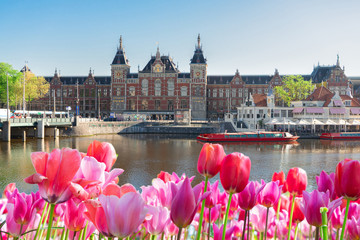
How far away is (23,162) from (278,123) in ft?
104

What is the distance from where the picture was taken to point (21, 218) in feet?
5.21

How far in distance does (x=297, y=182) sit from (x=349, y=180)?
55 cm

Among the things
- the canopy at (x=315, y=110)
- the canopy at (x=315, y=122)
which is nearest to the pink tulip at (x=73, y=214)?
the canopy at (x=315, y=122)

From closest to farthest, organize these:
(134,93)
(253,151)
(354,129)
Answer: (253,151) < (354,129) < (134,93)

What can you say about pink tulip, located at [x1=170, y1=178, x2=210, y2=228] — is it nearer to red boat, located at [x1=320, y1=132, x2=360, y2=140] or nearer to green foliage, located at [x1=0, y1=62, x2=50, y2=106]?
red boat, located at [x1=320, y1=132, x2=360, y2=140]

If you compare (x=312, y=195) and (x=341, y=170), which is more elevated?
(x=341, y=170)

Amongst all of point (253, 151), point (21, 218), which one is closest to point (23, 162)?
point (253, 151)

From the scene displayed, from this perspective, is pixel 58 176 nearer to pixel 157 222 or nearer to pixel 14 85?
pixel 157 222

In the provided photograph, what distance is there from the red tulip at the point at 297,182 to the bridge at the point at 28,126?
35648mm

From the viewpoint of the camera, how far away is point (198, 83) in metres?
64.8

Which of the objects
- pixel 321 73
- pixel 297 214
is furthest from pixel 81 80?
pixel 297 214

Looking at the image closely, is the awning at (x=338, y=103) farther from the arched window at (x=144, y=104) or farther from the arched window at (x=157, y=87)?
the arched window at (x=144, y=104)

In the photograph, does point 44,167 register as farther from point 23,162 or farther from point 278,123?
point 278,123

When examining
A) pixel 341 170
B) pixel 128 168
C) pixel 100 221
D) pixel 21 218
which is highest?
pixel 341 170
